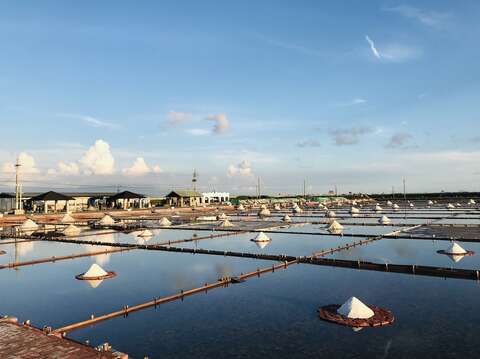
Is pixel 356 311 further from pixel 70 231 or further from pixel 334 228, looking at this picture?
pixel 70 231

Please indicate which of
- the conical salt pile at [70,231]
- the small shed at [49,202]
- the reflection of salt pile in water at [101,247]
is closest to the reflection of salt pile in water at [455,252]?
the reflection of salt pile in water at [101,247]

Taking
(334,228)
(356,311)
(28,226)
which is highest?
(28,226)

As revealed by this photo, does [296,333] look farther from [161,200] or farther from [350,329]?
[161,200]

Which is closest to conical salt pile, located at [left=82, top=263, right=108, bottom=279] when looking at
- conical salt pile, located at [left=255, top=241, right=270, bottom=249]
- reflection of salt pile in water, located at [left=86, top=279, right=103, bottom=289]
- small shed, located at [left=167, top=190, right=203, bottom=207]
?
reflection of salt pile in water, located at [left=86, top=279, right=103, bottom=289]

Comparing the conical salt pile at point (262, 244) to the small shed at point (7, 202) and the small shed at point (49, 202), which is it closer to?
the small shed at point (49, 202)

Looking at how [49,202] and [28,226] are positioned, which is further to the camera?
[49,202]

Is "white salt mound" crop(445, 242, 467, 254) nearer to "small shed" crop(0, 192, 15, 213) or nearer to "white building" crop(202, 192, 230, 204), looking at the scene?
"small shed" crop(0, 192, 15, 213)

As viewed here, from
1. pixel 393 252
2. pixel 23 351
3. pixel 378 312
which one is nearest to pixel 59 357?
pixel 23 351

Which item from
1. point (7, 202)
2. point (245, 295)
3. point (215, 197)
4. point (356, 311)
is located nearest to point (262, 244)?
point (245, 295)
